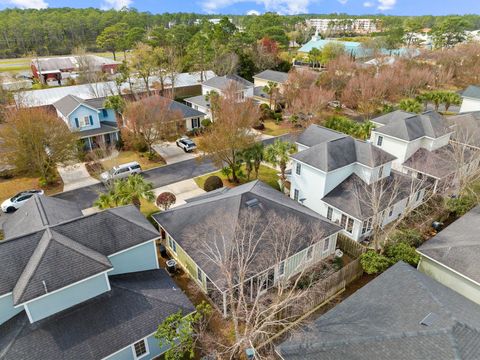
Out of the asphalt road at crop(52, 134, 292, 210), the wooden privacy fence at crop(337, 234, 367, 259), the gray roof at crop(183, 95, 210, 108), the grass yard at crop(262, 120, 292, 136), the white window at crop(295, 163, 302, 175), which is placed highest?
the gray roof at crop(183, 95, 210, 108)

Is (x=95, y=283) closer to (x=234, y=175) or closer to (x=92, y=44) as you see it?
(x=234, y=175)

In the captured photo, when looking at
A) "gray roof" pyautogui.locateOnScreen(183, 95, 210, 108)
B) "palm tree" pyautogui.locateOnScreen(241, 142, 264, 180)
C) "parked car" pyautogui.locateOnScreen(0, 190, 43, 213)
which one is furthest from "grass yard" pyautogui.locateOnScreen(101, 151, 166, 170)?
"gray roof" pyautogui.locateOnScreen(183, 95, 210, 108)

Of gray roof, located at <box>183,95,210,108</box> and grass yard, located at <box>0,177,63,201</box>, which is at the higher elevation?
gray roof, located at <box>183,95,210,108</box>

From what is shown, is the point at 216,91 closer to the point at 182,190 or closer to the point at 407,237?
the point at 182,190

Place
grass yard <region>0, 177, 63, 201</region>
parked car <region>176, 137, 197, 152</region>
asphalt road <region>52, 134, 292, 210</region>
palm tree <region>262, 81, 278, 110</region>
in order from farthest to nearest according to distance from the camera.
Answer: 1. palm tree <region>262, 81, 278, 110</region>
2. parked car <region>176, 137, 197, 152</region>
3. grass yard <region>0, 177, 63, 201</region>
4. asphalt road <region>52, 134, 292, 210</region>

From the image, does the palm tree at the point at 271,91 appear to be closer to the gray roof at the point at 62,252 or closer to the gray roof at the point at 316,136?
the gray roof at the point at 316,136

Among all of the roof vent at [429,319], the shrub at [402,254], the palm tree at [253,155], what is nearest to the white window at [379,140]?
the palm tree at [253,155]

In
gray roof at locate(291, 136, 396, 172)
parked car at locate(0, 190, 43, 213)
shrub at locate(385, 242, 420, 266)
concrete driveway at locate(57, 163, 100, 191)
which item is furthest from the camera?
concrete driveway at locate(57, 163, 100, 191)

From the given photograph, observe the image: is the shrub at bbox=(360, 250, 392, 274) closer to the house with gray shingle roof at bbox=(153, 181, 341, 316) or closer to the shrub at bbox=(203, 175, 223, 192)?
the house with gray shingle roof at bbox=(153, 181, 341, 316)
